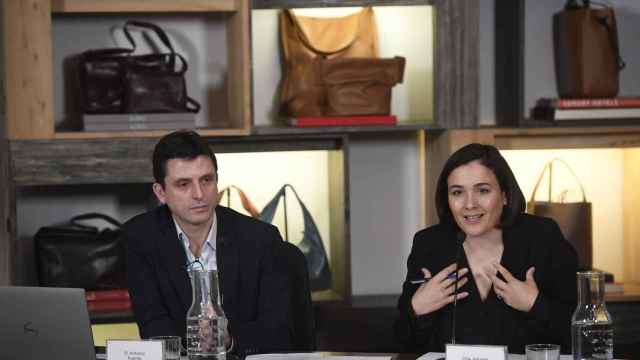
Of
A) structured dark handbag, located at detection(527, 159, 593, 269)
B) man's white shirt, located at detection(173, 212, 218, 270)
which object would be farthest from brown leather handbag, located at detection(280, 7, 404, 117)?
man's white shirt, located at detection(173, 212, 218, 270)

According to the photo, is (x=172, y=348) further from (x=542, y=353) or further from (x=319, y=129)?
(x=319, y=129)

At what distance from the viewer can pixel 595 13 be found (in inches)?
155

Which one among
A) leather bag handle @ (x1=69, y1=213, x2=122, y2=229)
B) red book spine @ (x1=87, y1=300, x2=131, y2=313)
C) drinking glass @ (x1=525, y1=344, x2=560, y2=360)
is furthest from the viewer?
leather bag handle @ (x1=69, y1=213, x2=122, y2=229)

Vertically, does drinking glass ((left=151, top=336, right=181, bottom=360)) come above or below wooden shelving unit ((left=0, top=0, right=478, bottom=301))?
below

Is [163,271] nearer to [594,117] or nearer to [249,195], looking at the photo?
[249,195]

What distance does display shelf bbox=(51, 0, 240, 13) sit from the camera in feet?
12.5

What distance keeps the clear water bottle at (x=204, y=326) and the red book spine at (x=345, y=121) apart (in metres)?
1.73

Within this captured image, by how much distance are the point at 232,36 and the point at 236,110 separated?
292mm

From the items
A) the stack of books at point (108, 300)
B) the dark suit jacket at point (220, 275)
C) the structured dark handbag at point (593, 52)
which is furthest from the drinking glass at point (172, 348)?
the structured dark handbag at point (593, 52)

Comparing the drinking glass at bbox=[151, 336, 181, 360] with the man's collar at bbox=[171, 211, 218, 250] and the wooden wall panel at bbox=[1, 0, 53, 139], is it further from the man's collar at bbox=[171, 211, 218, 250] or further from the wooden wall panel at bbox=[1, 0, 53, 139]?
the wooden wall panel at bbox=[1, 0, 53, 139]

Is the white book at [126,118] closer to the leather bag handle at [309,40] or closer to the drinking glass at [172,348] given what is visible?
the leather bag handle at [309,40]

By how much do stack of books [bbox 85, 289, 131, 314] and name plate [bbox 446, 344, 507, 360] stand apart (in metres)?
2.02

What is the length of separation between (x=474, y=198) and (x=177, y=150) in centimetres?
84

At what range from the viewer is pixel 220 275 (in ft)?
9.68
